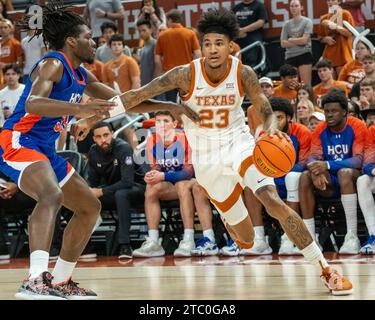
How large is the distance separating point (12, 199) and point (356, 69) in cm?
484

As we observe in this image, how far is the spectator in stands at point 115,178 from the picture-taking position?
1014 centimetres

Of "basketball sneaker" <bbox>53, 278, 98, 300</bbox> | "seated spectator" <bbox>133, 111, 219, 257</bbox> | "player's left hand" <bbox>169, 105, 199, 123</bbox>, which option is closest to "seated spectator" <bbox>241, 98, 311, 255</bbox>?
"seated spectator" <bbox>133, 111, 219, 257</bbox>

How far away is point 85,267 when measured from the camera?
9.06 metres

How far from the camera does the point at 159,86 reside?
264 inches

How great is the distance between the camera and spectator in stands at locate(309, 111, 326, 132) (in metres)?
10.3

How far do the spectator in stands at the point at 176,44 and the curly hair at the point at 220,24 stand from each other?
18.9 ft

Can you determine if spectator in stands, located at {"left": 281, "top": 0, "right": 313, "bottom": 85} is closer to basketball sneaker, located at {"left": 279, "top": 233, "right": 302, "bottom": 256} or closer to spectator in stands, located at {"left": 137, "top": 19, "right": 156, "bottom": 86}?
spectator in stands, located at {"left": 137, "top": 19, "right": 156, "bottom": 86}

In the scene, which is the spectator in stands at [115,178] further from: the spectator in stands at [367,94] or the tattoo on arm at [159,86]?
the tattoo on arm at [159,86]

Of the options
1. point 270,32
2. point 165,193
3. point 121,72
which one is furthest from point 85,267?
point 270,32

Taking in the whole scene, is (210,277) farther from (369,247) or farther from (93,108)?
(369,247)

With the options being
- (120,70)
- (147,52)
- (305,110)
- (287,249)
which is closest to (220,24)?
(287,249)

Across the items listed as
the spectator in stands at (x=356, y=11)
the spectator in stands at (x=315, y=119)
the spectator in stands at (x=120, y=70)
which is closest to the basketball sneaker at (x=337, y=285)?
the spectator in stands at (x=315, y=119)
